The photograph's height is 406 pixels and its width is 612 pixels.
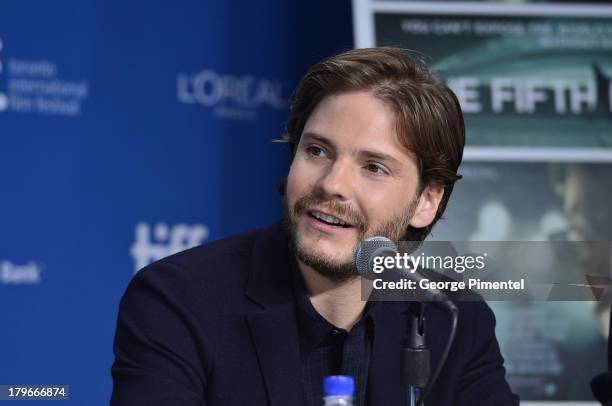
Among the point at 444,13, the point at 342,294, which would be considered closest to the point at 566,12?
the point at 444,13

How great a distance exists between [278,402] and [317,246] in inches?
13.7

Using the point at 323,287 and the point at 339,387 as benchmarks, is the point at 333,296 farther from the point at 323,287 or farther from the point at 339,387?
the point at 339,387

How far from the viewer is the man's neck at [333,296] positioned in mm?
2201

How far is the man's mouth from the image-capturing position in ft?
6.80

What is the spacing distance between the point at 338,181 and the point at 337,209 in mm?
62

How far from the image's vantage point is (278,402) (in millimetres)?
1988

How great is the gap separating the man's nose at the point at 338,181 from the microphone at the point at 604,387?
67cm

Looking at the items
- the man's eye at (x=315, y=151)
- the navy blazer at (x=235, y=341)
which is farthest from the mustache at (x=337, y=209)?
the navy blazer at (x=235, y=341)

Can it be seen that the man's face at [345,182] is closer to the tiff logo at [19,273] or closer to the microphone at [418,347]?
the microphone at [418,347]

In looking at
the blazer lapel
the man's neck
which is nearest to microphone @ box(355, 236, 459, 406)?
the blazer lapel

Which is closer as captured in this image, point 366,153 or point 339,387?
point 339,387

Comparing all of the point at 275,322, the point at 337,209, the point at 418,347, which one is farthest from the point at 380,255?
the point at 275,322

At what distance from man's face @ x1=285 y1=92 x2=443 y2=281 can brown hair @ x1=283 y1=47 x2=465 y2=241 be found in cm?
3

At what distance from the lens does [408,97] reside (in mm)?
2203
